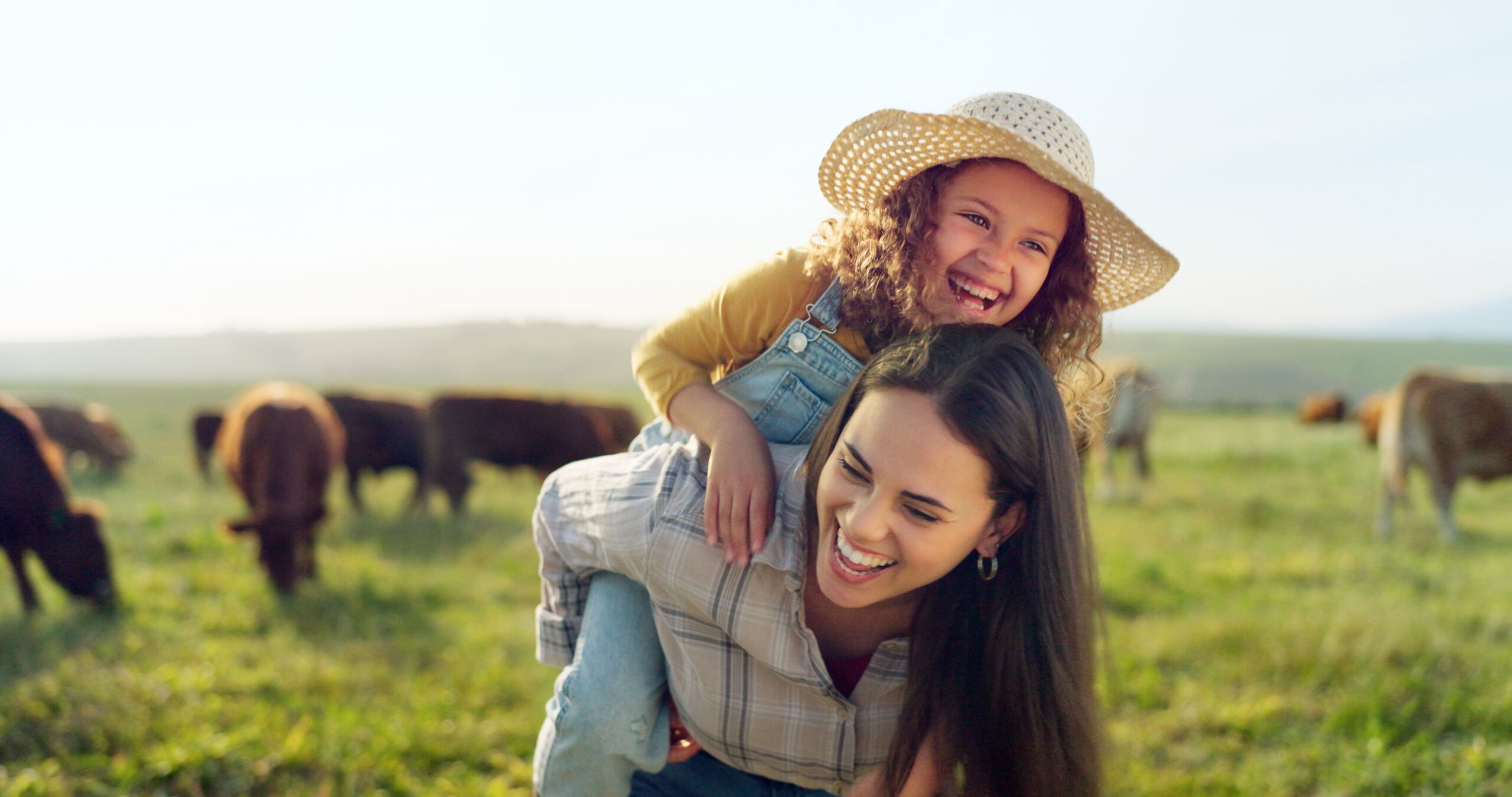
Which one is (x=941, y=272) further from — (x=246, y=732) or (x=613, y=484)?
(x=246, y=732)

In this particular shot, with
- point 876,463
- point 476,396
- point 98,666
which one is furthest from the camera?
point 476,396

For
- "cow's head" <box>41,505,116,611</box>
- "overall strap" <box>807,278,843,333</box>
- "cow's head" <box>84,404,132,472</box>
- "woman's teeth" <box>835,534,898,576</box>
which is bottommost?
"cow's head" <box>84,404,132,472</box>

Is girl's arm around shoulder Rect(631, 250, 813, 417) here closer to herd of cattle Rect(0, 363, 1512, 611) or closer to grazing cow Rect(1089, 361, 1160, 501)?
herd of cattle Rect(0, 363, 1512, 611)

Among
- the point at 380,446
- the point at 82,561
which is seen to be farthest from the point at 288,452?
the point at 380,446

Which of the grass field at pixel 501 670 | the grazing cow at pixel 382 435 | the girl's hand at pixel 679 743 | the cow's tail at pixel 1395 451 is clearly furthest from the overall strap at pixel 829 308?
the grazing cow at pixel 382 435

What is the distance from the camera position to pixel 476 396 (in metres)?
15.1

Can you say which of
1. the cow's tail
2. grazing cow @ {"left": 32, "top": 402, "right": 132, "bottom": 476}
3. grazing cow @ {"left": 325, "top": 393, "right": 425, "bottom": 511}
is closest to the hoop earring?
the cow's tail

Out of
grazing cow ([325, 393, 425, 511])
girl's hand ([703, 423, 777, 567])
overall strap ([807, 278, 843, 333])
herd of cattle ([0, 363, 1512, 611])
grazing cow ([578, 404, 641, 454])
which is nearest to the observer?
girl's hand ([703, 423, 777, 567])

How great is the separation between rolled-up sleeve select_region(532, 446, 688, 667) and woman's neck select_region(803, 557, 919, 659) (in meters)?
0.40

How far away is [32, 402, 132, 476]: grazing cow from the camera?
17734mm

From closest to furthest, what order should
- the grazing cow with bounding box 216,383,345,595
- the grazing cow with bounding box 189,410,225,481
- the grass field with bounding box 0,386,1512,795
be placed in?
the grass field with bounding box 0,386,1512,795 → the grazing cow with bounding box 216,383,345,595 → the grazing cow with bounding box 189,410,225,481

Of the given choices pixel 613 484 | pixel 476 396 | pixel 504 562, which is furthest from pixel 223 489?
pixel 613 484

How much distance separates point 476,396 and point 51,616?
29.0 ft

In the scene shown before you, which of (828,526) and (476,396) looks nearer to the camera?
(828,526)
